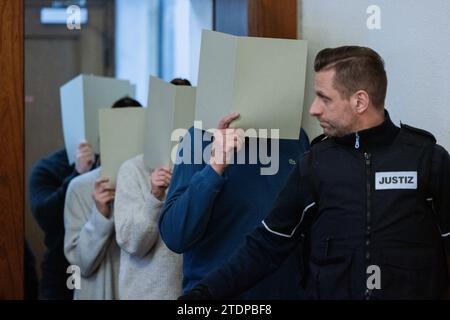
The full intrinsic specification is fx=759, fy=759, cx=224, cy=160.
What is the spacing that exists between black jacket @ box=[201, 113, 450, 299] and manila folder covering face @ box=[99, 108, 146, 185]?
0.98 meters

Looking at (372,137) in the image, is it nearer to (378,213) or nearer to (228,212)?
(378,213)

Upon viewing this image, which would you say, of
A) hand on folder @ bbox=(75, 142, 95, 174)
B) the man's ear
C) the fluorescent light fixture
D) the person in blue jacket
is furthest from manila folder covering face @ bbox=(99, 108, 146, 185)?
the fluorescent light fixture

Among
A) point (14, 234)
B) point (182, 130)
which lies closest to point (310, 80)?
point (182, 130)

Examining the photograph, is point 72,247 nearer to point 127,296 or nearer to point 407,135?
point 127,296

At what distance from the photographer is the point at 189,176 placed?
1.88 m

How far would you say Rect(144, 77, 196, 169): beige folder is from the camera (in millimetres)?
2146

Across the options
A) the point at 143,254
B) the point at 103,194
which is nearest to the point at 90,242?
the point at 103,194

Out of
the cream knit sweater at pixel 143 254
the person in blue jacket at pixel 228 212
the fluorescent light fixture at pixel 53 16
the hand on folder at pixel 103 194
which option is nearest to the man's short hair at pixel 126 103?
the hand on folder at pixel 103 194

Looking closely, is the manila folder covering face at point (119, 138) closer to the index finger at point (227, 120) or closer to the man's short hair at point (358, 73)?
the index finger at point (227, 120)

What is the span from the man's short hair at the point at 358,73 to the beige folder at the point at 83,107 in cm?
142

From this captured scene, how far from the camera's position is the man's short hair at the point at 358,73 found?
1.53m

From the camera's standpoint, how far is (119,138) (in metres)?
2.45

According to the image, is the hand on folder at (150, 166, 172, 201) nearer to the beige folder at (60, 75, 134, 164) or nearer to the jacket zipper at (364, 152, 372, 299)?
the beige folder at (60, 75, 134, 164)

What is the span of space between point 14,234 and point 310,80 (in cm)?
97
